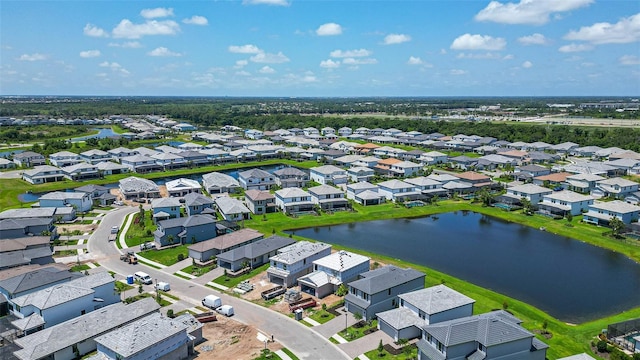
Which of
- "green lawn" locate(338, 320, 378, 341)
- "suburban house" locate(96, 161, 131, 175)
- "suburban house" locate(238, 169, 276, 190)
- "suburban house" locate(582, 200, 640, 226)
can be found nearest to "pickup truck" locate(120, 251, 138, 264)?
"green lawn" locate(338, 320, 378, 341)

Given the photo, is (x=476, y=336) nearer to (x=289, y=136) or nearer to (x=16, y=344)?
(x=16, y=344)

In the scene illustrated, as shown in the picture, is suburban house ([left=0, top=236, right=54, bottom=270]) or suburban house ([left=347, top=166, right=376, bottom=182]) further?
suburban house ([left=347, top=166, right=376, bottom=182])

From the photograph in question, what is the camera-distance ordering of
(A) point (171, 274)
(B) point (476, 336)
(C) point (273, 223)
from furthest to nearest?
(C) point (273, 223) → (A) point (171, 274) → (B) point (476, 336)

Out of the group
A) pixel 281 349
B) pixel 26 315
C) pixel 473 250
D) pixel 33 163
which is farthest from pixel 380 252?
pixel 33 163

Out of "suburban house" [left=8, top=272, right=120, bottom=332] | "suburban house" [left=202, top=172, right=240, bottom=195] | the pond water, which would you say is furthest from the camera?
"suburban house" [left=202, top=172, right=240, bottom=195]

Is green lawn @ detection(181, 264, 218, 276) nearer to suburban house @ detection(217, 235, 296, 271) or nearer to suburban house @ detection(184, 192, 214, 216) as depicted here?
suburban house @ detection(217, 235, 296, 271)

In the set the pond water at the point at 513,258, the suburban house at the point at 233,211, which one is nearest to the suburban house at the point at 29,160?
the suburban house at the point at 233,211
